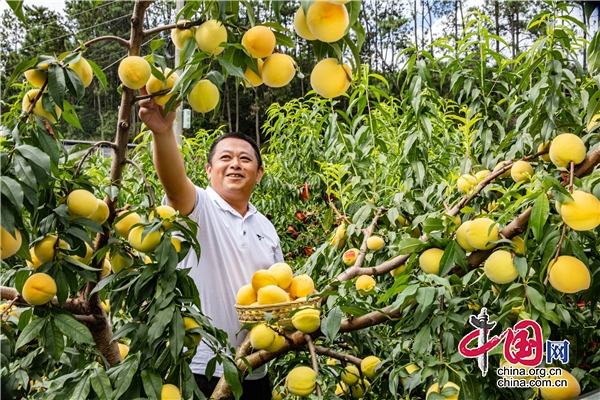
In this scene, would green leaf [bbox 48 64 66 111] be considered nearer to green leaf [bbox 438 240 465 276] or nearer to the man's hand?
the man's hand

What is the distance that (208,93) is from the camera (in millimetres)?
958

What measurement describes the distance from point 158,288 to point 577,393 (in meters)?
0.92

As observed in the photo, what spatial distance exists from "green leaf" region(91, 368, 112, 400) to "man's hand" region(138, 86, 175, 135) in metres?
0.53

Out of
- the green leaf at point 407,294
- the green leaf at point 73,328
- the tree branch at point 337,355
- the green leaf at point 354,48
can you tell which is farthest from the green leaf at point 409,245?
the green leaf at point 73,328

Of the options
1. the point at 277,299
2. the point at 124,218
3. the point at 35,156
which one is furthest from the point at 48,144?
the point at 277,299

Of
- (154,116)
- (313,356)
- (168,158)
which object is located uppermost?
(154,116)

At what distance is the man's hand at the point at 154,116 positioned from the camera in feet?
3.81

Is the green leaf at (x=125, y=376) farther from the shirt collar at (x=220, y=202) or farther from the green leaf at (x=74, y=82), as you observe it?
the shirt collar at (x=220, y=202)

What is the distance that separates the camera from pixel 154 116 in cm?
122

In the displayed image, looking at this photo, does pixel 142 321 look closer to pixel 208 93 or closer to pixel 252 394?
pixel 208 93

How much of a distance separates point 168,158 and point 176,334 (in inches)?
24.6

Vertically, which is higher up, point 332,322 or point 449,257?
point 449,257

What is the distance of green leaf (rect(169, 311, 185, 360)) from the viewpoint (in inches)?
37.4

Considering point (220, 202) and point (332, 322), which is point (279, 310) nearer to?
point (332, 322)
